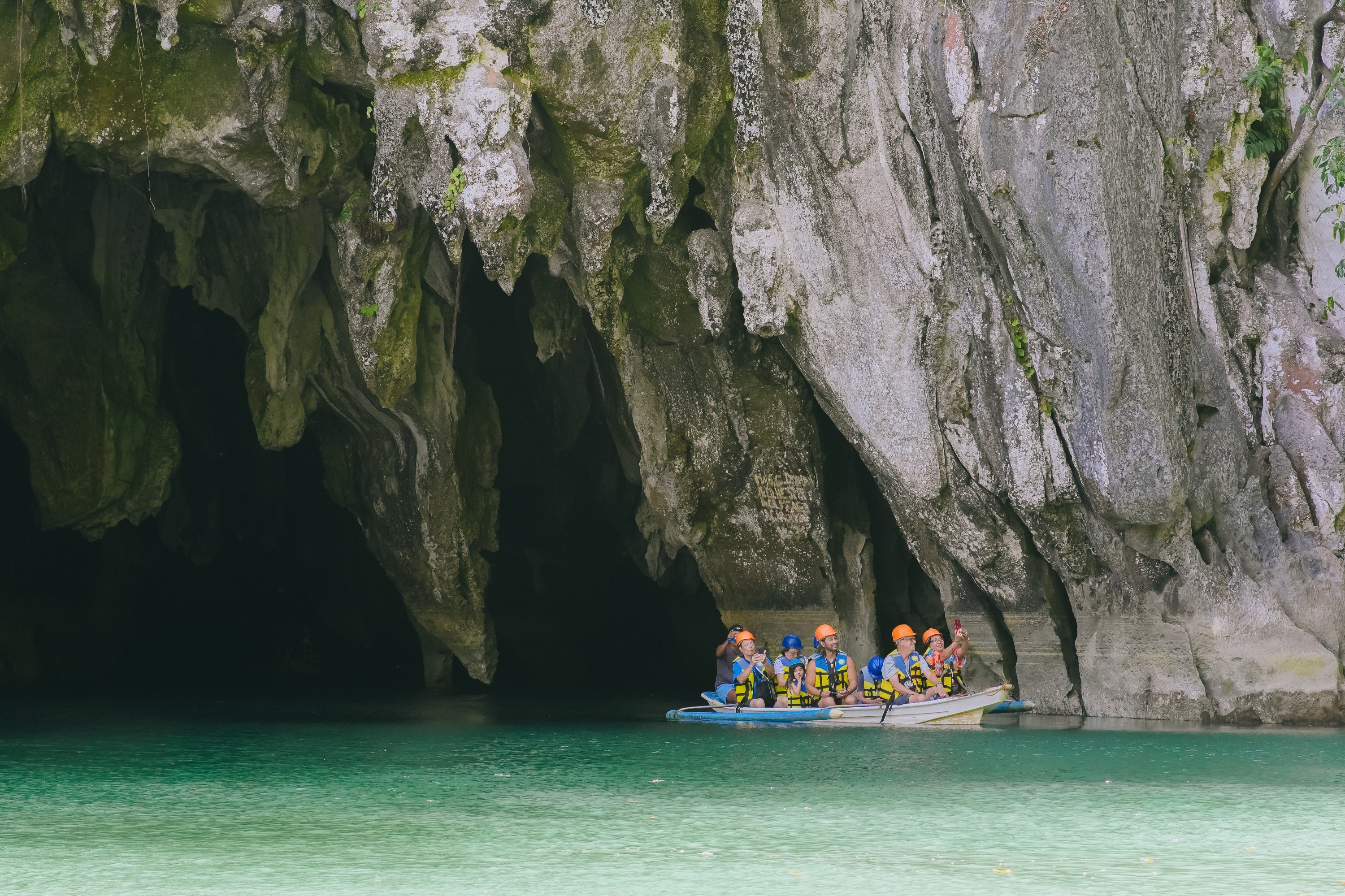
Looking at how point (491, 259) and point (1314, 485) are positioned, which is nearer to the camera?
point (491, 259)

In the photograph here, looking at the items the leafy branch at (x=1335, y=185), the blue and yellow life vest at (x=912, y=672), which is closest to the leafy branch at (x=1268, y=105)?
the leafy branch at (x=1335, y=185)

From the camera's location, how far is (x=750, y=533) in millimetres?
15328

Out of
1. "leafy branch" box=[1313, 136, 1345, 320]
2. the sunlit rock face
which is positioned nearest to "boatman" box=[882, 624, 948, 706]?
the sunlit rock face

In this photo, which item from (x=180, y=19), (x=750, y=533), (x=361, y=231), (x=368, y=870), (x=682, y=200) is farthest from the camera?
(x=750, y=533)

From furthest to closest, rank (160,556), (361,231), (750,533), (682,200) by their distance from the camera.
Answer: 1. (160,556)
2. (750,533)
3. (361,231)
4. (682,200)

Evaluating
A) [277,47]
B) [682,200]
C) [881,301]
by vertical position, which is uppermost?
[277,47]

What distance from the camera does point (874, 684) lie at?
13336mm

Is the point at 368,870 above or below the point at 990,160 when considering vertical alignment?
below

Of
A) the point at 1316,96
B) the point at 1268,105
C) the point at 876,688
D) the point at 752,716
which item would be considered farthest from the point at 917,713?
the point at 1316,96

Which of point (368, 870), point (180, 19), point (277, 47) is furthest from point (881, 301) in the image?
point (368, 870)

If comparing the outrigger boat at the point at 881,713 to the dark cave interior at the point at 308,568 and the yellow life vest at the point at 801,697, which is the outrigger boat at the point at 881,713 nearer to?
the yellow life vest at the point at 801,697

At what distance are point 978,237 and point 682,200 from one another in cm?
269

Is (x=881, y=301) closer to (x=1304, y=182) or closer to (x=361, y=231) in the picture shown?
(x=1304, y=182)

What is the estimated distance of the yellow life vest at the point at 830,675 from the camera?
13484 millimetres
